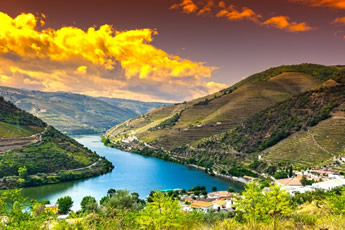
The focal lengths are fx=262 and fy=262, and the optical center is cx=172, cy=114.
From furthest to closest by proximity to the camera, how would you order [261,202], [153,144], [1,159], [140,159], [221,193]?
[153,144]
[140,159]
[1,159]
[221,193]
[261,202]

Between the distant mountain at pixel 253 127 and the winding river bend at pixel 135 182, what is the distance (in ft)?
31.9

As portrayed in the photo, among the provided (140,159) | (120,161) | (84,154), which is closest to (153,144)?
(140,159)

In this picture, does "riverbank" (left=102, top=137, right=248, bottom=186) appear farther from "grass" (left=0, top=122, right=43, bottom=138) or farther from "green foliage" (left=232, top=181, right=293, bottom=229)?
"green foliage" (left=232, top=181, right=293, bottom=229)

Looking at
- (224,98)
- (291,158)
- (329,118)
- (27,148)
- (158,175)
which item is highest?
(224,98)

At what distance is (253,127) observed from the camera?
84.4 meters

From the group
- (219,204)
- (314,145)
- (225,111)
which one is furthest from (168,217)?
(225,111)

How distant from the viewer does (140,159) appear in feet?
305

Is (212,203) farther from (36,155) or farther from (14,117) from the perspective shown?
(14,117)

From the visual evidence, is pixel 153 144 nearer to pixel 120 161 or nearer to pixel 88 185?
pixel 120 161

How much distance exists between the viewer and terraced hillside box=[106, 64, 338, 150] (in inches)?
4166

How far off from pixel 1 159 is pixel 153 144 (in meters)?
62.8

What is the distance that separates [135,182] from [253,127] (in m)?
43.4

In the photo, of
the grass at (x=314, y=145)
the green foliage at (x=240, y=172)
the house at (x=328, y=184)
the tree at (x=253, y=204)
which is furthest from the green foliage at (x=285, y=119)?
the tree at (x=253, y=204)

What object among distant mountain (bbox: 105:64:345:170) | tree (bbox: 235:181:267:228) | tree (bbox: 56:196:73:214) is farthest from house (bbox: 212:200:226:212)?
tree (bbox: 235:181:267:228)
